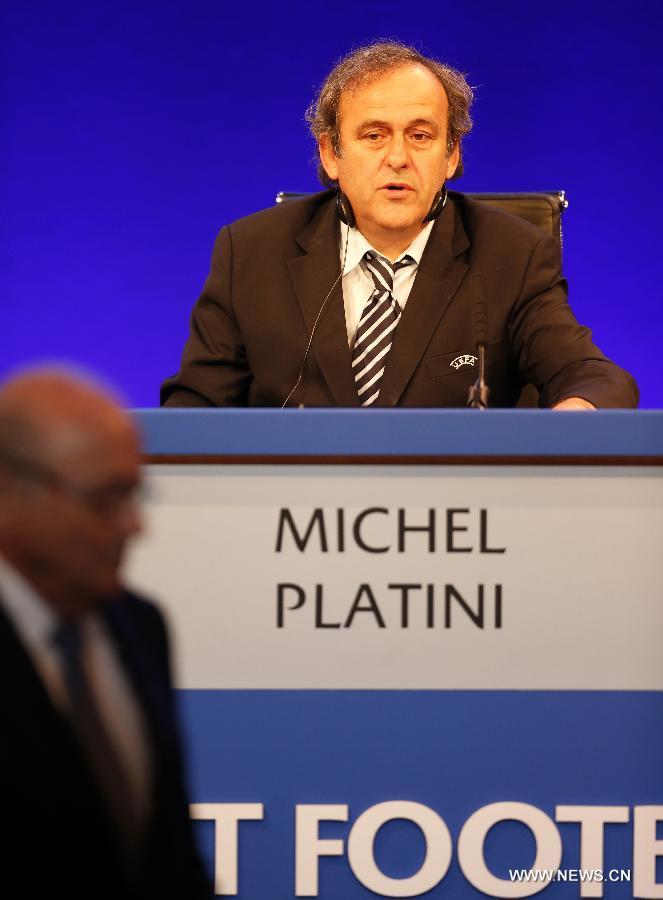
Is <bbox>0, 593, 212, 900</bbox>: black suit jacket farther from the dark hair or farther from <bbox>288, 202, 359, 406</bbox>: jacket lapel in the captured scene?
the dark hair

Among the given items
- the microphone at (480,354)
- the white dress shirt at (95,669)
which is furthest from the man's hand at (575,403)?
the white dress shirt at (95,669)

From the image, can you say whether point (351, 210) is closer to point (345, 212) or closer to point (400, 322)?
point (345, 212)

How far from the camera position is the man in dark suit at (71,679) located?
830 millimetres

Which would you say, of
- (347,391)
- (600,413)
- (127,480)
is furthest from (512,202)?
(127,480)

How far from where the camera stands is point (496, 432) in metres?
1.71

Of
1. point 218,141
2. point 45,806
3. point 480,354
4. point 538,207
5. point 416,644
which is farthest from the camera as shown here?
point 218,141

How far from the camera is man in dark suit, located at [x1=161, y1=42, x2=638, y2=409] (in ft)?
8.27

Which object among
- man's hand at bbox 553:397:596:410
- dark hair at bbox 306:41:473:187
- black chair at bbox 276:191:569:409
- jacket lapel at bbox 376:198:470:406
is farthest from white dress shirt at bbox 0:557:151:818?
black chair at bbox 276:191:569:409

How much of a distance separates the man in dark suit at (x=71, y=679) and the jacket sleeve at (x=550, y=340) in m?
1.51

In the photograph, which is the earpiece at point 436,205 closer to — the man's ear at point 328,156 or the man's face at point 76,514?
the man's ear at point 328,156

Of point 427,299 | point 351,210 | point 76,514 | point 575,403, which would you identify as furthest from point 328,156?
point 76,514

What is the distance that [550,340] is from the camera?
8.27 feet

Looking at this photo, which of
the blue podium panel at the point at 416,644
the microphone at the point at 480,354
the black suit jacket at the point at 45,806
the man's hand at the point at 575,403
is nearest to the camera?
the black suit jacket at the point at 45,806

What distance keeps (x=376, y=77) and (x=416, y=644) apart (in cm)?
127
